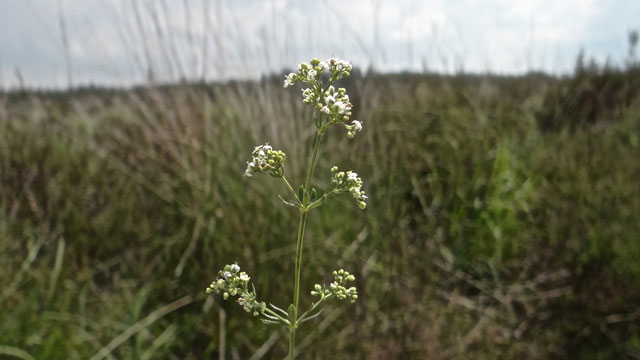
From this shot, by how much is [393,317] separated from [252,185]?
109 cm

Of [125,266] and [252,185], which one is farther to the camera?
[125,266]

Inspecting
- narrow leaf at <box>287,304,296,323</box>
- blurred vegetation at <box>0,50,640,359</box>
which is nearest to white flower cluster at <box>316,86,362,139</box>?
narrow leaf at <box>287,304,296,323</box>

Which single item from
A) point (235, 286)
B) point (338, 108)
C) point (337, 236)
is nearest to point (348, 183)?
point (338, 108)

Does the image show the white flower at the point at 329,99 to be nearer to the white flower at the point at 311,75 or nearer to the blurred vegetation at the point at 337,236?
the white flower at the point at 311,75

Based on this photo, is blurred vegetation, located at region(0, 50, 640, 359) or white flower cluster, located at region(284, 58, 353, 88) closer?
white flower cluster, located at region(284, 58, 353, 88)

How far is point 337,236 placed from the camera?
3.34 meters

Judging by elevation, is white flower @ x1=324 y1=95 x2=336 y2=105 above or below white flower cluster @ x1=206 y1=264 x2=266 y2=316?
above

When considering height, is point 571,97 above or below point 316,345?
above

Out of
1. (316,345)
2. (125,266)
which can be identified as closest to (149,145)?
(125,266)

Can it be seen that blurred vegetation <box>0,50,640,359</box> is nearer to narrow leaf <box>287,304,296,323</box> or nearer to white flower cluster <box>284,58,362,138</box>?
narrow leaf <box>287,304,296,323</box>

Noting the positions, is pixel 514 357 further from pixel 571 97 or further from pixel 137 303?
pixel 571 97

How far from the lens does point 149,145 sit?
14.1 ft

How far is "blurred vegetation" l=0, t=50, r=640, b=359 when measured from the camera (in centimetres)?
299

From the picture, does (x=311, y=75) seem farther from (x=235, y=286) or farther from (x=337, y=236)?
(x=337, y=236)
